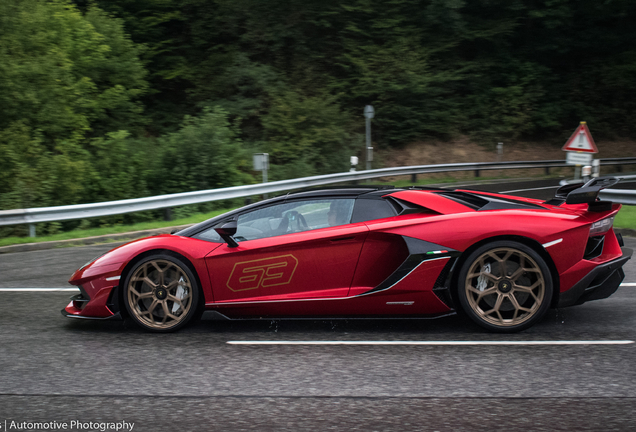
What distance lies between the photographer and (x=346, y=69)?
2731cm

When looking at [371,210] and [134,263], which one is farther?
[134,263]

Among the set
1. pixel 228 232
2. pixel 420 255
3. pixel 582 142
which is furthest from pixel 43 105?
pixel 420 255

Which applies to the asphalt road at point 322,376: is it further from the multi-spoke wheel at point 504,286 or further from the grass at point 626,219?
the grass at point 626,219

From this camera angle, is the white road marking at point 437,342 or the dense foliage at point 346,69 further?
the dense foliage at point 346,69

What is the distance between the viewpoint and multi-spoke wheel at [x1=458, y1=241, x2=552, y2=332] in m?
4.64

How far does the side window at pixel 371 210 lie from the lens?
4.89 meters

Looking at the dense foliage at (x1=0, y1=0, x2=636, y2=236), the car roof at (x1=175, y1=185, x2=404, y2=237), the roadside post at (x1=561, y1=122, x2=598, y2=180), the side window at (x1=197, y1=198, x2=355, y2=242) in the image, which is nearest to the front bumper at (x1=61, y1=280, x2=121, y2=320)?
the car roof at (x1=175, y1=185, x2=404, y2=237)

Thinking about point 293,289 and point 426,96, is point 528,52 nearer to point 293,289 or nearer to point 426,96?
point 426,96

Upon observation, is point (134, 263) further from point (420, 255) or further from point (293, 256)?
point (420, 255)

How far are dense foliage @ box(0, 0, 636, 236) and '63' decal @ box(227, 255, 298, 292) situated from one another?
15478mm

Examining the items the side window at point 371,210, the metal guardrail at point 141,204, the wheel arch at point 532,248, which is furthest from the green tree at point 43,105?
the wheel arch at point 532,248

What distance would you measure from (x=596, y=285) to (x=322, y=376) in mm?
2316

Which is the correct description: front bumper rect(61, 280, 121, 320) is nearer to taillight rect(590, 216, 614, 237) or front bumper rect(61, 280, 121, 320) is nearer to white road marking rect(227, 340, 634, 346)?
white road marking rect(227, 340, 634, 346)

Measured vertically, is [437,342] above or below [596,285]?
below
